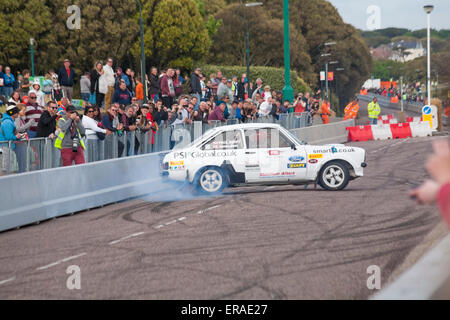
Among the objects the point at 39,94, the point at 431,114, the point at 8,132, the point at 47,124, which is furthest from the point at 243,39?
the point at 8,132

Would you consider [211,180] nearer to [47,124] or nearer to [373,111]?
[47,124]

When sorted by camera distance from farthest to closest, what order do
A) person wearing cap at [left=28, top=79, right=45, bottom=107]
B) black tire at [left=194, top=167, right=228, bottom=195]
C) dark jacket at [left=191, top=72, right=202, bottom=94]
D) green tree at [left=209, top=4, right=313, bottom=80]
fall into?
green tree at [left=209, top=4, right=313, bottom=80] → dark jacket at [left=191, top=72, right=202, bottom=94] → person wearing cap at [left=28, top=79, right=45, bottom=107] → black tire at [left=194, top=167, right=228, bottom=195]

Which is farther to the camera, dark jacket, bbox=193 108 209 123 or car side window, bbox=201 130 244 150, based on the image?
dark jacket, bbox=193 108 209 123

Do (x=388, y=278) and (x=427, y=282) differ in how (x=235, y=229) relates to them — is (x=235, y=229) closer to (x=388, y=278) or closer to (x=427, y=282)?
(x=388, y=278)

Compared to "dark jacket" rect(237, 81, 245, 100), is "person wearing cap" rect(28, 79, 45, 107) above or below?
below

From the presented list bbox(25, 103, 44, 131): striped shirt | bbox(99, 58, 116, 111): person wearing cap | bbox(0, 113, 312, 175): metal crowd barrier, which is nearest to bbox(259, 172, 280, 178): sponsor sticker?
bbox(0, 113, 312, 175): metal crowd barrier

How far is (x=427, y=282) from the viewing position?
4.62 metres

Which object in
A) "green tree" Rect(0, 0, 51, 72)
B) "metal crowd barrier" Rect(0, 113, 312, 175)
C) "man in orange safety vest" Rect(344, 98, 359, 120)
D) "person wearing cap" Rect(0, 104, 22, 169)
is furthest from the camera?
"green tree" Rect(0, 0, 51, 72)

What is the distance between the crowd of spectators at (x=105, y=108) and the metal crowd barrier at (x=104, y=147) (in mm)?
83

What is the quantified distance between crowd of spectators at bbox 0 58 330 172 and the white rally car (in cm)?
230

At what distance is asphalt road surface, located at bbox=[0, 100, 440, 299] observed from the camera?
25.5ft

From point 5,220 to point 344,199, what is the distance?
6.31 metres

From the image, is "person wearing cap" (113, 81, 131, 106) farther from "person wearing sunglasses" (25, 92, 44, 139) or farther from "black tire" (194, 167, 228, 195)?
"black tire" (194, 167, 228, 195)

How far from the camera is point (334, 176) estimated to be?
16984 mm
